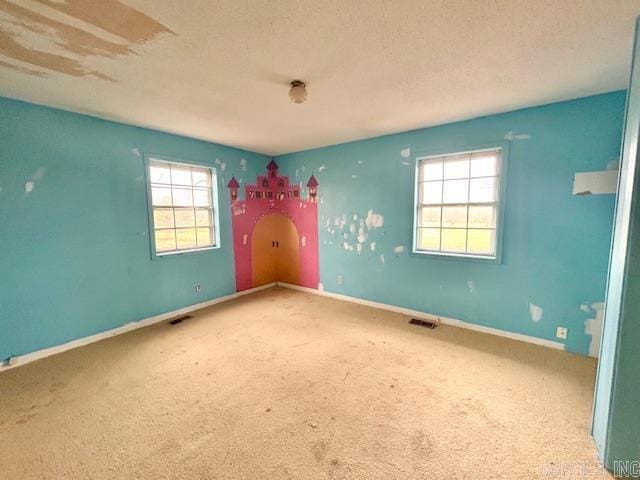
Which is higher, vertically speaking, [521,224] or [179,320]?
[521,224]

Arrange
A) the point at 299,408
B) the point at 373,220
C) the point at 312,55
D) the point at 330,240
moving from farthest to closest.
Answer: the point at 330,240
the point at 373,220
the point at 299,408
the point at 312,55

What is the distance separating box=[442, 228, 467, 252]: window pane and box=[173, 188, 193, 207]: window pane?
3.49 metres

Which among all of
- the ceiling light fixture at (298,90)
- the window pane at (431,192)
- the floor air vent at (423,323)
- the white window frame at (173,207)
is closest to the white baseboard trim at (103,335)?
the white window frame at (173,207)

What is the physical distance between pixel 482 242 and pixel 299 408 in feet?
8.58

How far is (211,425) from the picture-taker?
1.70 m

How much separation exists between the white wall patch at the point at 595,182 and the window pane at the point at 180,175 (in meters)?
4.46

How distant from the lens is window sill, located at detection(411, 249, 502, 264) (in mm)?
2871

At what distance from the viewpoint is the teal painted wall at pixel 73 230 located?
237cm

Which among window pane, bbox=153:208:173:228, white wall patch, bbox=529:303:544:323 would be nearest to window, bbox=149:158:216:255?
window pane, bbox=153:208:173:228

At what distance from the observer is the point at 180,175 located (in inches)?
143

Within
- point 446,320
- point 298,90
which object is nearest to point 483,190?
point 446,320

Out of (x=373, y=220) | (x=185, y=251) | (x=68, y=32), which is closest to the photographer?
(x=68, y=32)

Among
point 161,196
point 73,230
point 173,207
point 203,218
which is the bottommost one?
point 73,230

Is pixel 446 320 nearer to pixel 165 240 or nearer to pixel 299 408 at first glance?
pixel 299 408
